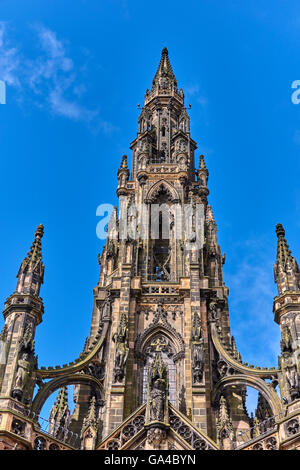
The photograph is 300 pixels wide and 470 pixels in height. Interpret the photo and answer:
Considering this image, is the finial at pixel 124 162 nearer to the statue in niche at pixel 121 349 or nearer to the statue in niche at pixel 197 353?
the statue in niche at pixel 121 349

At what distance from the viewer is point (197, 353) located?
96.6 ft

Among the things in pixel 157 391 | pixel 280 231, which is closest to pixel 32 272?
pixel 157 391

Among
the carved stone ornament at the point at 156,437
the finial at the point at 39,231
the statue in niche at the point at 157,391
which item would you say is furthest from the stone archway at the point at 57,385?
the finial at the point at 39,231

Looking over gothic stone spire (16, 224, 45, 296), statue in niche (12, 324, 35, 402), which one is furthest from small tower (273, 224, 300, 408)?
gothic stone spire (16, 224, 45, 296)

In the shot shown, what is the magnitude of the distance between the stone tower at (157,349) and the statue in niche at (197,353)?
0.05 metres

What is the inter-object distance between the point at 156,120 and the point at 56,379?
25562 mm

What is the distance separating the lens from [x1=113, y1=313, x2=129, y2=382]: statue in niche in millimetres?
29156

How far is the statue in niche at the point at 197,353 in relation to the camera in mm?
28953

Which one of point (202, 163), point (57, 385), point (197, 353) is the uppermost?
point (202, 163)

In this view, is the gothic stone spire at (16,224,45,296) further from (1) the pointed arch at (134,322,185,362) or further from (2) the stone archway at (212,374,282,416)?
(2) the stone archway at (212,374,282,416)

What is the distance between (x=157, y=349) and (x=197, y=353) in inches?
83.6

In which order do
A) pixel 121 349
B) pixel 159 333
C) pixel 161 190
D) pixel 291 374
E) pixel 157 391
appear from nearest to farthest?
pixel 291 374, pixel 157 391, pixel 121 349, pixel 159 333, pixel 161 190

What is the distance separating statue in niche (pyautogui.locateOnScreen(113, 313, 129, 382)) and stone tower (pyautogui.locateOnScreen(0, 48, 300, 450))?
5 centimetres

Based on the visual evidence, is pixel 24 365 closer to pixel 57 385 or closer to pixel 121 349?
pixel 57 385
